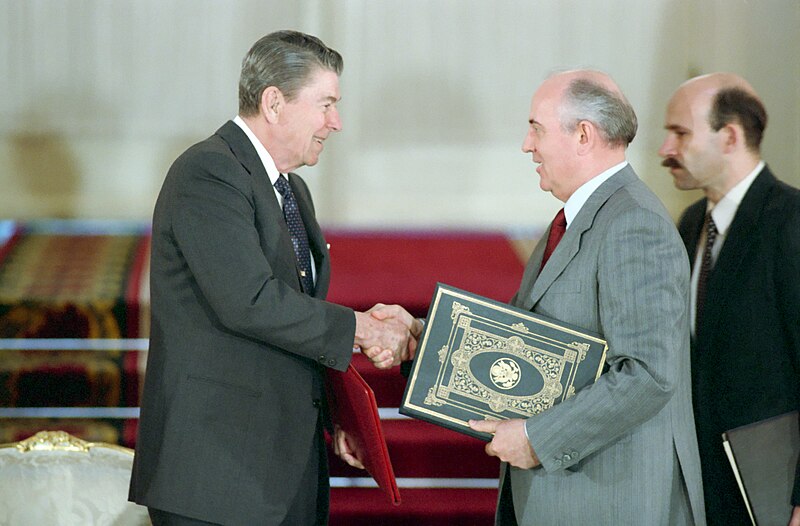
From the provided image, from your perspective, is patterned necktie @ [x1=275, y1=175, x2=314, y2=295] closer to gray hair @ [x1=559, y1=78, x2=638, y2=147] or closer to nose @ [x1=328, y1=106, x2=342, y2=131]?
nose @ [x1=328, y1=106, x2=342, y2=131]

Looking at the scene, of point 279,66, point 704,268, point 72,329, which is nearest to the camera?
point 279,66

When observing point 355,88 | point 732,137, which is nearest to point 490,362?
point 732,137

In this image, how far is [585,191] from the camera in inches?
84.7

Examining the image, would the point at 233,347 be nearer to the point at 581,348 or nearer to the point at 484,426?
the point at 484,426

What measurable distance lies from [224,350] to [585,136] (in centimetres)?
89

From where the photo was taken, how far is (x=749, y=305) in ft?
7.89

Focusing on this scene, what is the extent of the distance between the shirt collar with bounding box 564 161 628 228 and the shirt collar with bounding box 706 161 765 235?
1.83 feet

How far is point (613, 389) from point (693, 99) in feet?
3.78

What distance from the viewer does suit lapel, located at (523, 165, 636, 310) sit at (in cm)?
208

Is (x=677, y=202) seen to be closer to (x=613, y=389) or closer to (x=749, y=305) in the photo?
(x=749, y=305)

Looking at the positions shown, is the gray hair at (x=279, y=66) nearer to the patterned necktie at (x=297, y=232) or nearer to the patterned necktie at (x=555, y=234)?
the patterned necktie at (x=297, y=232)

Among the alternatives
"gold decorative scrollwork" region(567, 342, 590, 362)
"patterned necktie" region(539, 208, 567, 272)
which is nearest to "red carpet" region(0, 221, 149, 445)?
"patterned necktie" region(539, 208, 567, 272)

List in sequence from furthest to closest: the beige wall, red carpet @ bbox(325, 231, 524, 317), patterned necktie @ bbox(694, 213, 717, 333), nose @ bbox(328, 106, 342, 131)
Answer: the beige wall
red carpet @ bbox(325, 231, 524, 317)
patterned necktie @ bbox(694, 213, 717, 333)
nose @ bbox(328, 106, 342, 131)

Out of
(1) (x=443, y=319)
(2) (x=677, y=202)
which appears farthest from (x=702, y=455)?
(2) (x=677, y=202)
